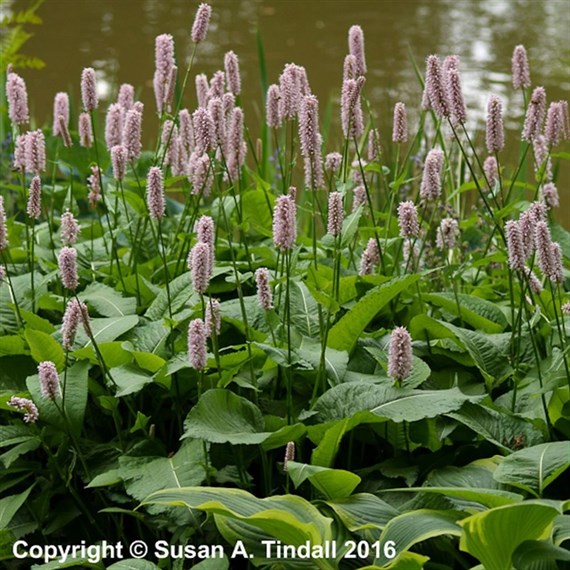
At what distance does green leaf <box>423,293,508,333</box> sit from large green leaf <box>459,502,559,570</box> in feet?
3.10

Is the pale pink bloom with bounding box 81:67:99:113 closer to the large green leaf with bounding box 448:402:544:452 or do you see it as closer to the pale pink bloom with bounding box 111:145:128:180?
the pale pink bloom with bounding box 111:145:128:180

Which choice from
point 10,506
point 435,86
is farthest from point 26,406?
point 435,86

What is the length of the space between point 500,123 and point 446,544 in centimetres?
92

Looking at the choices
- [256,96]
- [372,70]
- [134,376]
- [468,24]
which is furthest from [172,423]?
[468,24]

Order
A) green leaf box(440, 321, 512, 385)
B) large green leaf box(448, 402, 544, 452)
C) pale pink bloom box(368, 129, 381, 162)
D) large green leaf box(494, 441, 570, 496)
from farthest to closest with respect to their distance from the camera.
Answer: pale pink bloom box(368, 129, 381, 162) → green leaf box(440, 321, 512, 385) → large green leaf box(448, 402, 544, 452) → large green leaf box(494, 441, 570, 496)

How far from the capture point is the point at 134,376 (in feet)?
7.97

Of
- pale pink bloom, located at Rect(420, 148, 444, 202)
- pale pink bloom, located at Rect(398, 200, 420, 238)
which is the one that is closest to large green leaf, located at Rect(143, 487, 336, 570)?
pale pink bloom, located at Rect(398, 200, 420, 238)

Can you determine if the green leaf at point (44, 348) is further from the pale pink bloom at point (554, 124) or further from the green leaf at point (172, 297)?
the pale pink bloom at point (554, 124)

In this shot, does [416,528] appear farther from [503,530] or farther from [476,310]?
[476,310]

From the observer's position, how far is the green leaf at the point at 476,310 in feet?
9.04

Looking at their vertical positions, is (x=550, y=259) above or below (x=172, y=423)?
above

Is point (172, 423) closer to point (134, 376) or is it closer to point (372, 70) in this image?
point (134, 376)

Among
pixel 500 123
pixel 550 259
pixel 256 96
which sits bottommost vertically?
pixel 256 96

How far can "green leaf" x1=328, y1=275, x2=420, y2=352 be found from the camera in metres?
2.46
